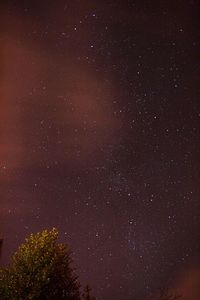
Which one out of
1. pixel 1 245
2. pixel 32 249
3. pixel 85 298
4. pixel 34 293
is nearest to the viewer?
pixel 34 293

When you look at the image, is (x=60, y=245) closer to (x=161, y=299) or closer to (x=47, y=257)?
(x=47, y=257)

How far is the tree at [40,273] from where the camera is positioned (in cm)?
2648

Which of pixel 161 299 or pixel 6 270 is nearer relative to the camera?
pixel 6 270

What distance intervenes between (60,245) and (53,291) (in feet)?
9.82

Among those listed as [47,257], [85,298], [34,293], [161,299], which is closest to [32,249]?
[47,257]

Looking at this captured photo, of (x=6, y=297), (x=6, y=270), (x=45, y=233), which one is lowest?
(x=6, y=297)

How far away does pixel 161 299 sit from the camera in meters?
40.7

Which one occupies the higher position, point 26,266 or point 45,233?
point 45,233

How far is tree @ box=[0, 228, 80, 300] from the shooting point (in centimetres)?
2648

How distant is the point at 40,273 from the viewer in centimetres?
2730

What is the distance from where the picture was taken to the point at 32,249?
28266mm

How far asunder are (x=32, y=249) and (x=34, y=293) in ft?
9.30

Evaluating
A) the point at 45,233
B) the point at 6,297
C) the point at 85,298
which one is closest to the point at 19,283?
the point at 6,297

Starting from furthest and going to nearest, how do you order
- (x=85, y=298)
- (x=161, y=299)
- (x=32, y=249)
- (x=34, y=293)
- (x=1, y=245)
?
(x=161, y=299) < (x=1, y=245) < (x=85, y=298) < (x=32, y=249) < (x=34, y=293)
